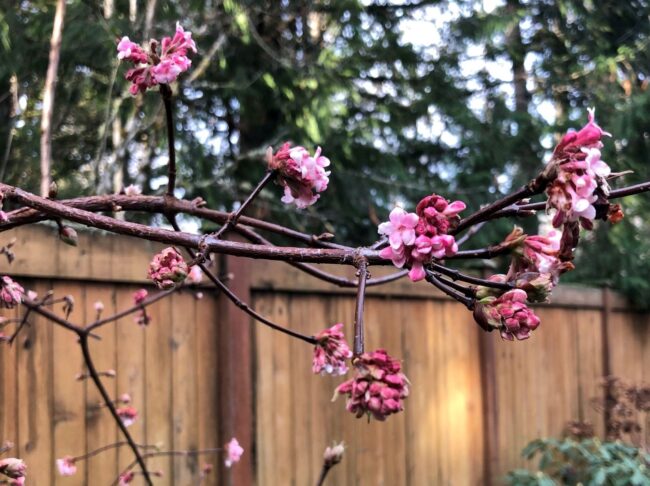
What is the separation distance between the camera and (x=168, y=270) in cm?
71

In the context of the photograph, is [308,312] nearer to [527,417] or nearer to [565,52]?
[527,417]

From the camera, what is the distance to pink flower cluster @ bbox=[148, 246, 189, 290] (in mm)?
708

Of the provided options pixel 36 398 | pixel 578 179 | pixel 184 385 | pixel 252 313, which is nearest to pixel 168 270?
pixel 252 313

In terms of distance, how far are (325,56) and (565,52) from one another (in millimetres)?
2496

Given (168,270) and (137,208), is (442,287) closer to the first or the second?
(168,270)

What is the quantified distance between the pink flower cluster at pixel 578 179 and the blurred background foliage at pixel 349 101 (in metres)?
2.48

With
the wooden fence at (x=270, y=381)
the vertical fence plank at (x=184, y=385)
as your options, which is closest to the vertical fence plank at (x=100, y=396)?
the wooden fence at (x=270, y=381)

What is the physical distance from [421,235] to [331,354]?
305 mm

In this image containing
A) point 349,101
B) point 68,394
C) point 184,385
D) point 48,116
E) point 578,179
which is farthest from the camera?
point 349,101

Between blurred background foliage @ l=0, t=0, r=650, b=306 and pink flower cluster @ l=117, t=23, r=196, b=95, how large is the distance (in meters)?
2.03

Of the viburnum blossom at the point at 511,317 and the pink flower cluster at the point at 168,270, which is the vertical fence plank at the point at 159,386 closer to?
the pink flower cluster at the point at 168,270

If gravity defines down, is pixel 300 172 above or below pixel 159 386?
above

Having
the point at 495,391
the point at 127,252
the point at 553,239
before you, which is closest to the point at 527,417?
the point at 495,391

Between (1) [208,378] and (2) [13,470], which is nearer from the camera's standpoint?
(2) [13,470]
